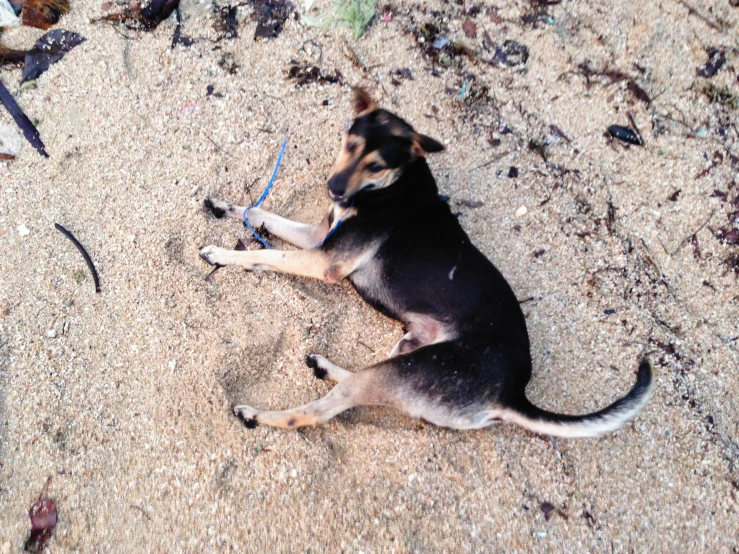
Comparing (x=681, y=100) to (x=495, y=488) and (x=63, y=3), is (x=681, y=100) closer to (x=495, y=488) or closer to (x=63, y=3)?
(x=495, y=488)

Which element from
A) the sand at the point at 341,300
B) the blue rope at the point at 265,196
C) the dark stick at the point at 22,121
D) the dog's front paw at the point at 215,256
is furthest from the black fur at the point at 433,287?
the dark stick at the point at 22,121

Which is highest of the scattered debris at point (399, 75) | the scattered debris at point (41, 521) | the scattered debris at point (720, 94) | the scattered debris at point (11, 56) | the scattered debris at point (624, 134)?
the scattered debris at point (720, 94)

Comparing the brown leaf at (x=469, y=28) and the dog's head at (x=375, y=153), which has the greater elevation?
the brown leaf at (x=469, y=28)

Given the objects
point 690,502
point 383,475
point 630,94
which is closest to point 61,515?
point 383,475

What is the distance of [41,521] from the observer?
277 cm

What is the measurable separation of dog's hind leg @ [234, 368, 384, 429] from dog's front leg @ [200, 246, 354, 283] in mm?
712

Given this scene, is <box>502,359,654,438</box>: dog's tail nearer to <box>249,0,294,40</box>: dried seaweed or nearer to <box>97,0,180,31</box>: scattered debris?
<box>249,0,294,40</box>: dried seaweed

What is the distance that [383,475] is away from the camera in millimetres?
3025

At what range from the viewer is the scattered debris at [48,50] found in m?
3.84

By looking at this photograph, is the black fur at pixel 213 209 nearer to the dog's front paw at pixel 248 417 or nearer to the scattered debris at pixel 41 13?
the dog's front paw at pixel 248 417

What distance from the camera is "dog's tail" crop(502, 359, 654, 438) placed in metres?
2.86

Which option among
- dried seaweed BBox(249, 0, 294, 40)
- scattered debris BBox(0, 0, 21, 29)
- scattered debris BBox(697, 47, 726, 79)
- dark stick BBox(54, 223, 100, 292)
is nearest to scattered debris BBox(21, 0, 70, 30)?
scattered debris BBox(0, 0, 21, 29)

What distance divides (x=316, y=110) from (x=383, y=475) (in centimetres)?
274

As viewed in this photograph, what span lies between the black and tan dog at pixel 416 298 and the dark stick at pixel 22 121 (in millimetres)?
1581
